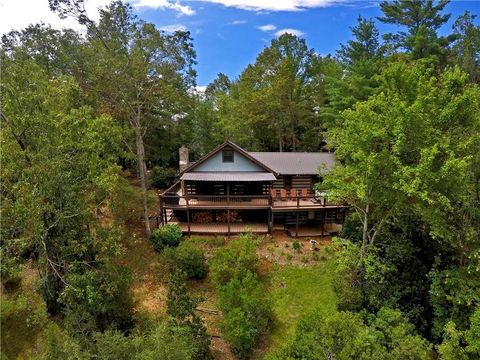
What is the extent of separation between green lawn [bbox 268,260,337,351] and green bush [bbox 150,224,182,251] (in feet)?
21.6

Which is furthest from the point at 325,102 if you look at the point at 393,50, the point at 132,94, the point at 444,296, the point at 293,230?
the point at 444,296

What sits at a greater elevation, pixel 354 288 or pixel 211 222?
pixel 211 222

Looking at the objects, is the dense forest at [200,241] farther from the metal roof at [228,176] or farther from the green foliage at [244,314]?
the metal roof at [228,176]

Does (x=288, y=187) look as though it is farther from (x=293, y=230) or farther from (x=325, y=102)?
(x=325, y=102)

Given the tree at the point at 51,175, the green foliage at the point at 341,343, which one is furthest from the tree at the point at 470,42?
the tree at the point at 51,175

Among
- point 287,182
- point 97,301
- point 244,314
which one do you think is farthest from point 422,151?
point 97,301

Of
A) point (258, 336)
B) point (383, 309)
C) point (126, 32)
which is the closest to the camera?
point (383, 309)

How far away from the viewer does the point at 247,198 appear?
23.4 m

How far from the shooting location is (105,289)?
13.8 meters

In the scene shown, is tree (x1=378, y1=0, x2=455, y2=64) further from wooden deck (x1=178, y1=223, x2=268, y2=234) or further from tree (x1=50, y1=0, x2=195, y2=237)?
wooden deck (x1=178, y1=223, x2=268, y2=234)

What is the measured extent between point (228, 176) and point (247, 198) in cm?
237

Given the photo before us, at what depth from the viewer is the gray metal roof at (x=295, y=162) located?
79.4ft

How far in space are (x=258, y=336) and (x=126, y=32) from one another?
18.5m

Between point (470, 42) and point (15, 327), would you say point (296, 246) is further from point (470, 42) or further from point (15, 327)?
point (470, 42)
